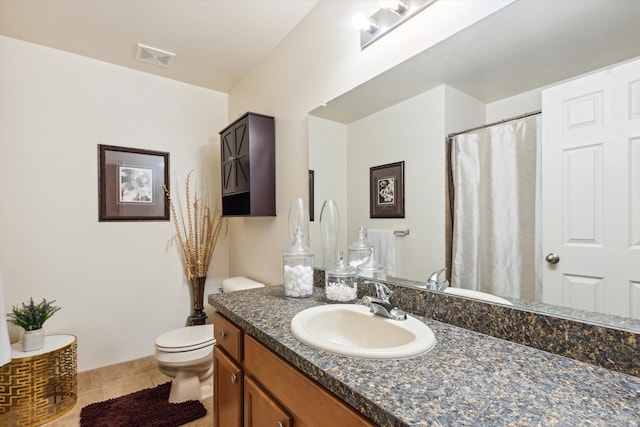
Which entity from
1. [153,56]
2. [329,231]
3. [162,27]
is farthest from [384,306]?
[153,56]

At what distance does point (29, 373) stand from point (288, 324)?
6.06ft

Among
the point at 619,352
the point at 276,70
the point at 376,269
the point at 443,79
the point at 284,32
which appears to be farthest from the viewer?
the point at 276,70

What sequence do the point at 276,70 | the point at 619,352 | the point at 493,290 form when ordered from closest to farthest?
the point at 619,352 → the point at 493,290 → the point at 276,70

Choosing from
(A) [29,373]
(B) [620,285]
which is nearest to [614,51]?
(B) [620,285]

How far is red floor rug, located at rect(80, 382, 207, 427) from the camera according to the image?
68.9 inches

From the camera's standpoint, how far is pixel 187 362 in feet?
6.14

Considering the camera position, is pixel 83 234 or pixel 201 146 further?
pixel 201 146

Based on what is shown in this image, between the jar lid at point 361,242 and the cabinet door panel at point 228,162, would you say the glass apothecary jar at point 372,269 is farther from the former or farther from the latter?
the cabinet door panel at point 228,162

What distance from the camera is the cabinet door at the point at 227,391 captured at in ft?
3.82

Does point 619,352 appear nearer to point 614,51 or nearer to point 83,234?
point 614,51

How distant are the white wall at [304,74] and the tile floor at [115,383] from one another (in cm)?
98

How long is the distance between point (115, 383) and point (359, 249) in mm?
2111

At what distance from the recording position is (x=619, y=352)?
0.71 m

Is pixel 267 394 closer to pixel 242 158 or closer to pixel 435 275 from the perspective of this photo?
pixel 435 275
